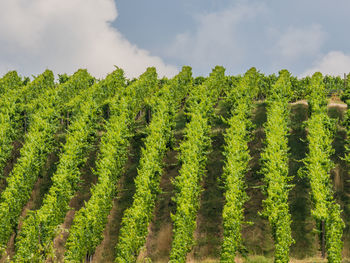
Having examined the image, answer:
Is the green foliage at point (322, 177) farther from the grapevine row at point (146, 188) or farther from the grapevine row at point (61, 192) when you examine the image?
the grapevine row at point (61, 192)

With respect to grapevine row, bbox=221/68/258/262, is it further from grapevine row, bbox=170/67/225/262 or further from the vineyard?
grapevine row, bbox=170/67/225/262

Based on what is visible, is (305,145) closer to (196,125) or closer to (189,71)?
(196,125)

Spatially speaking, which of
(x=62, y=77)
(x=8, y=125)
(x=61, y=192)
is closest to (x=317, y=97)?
(x=61, y=192)

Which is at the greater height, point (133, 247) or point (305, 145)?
point (305, 145)

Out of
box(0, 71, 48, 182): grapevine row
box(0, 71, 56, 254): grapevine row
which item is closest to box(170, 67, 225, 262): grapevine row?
box(0, 71, 56, 254): grapevine row

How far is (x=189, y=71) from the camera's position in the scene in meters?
56.8

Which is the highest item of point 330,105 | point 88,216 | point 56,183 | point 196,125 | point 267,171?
point 330,105

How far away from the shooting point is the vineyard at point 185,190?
26.3 metres

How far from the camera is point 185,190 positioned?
1102 inches

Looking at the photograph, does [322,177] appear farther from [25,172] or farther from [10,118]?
[10,118]

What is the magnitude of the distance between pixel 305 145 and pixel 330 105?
1262 centimetres

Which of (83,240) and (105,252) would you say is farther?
(105,252)

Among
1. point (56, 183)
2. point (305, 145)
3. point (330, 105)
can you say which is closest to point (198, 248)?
point (56, 183)

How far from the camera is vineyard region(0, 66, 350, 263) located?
26344mm
